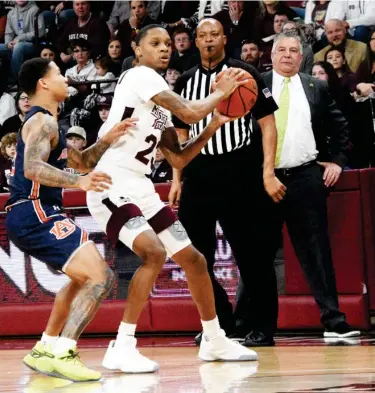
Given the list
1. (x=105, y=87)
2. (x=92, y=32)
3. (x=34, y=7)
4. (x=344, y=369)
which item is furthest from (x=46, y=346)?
(x=34, y=7)

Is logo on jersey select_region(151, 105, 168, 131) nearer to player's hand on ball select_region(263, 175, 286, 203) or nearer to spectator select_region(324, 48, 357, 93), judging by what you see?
player's hand on ball select_region(263, 175, 286, 203)

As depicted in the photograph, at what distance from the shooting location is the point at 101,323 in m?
8.02

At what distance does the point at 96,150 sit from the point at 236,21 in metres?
6.37

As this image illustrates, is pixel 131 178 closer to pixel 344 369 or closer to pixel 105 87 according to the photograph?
pixel 344 369

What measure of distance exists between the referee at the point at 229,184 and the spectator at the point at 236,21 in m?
4.57

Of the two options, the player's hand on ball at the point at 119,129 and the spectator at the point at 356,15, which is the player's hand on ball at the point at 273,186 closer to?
the player's hand on ball at the point at 119,129

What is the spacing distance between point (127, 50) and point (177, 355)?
683cm

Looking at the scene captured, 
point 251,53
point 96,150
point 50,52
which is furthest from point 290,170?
point 50,52

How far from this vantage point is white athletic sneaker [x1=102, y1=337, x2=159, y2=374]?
536 cm

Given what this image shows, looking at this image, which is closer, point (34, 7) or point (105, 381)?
point (105, 381)

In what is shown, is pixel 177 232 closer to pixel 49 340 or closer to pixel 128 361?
pixel 128 361

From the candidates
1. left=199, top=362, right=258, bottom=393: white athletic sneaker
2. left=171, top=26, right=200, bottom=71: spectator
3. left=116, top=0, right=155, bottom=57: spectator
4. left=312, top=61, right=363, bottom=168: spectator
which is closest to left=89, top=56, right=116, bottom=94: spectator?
left=116, top=0, right=155, bottom=57: spectator

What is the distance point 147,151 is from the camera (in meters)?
5.73

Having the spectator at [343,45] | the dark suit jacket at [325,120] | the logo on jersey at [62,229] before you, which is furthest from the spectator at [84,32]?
the logo on jersey at [62,229]
